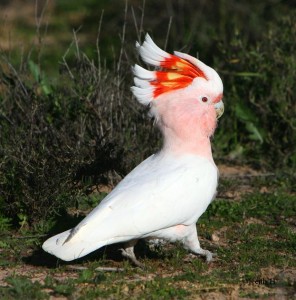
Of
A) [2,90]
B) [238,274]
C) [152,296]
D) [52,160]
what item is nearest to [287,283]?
[238,274]

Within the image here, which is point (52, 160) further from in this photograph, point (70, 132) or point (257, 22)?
point (257, 22)

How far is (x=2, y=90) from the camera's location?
Result: 7164 mm

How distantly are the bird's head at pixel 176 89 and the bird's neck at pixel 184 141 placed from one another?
3cm

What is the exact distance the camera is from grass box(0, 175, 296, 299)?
4.87m

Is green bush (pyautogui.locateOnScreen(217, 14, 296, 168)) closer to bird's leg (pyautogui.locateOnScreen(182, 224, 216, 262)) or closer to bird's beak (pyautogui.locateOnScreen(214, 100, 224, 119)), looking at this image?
bird's beak (pyautogui.locateOnScreen(214, 100, 224, 119))

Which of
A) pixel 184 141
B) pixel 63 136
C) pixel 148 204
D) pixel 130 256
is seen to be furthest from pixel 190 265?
pixel 63 136

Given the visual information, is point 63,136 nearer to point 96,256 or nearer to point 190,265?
point 96,256

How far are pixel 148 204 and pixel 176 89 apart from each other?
0.84 m

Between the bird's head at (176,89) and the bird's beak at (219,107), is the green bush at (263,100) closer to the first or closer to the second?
the bird's beak at (219,107)

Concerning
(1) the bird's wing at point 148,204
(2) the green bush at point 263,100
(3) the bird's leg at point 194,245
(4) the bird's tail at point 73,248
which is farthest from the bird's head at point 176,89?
(2) the green bush at point 263,100

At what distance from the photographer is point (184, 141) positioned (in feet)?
17.7

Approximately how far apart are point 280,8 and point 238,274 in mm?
5252

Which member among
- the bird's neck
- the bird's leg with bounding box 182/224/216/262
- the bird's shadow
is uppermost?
the bird's neck

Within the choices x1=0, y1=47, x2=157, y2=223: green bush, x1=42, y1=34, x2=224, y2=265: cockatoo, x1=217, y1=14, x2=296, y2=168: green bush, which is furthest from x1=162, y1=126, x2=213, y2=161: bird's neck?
x1=217, y1=14, x2=296, y2=168: green bush
